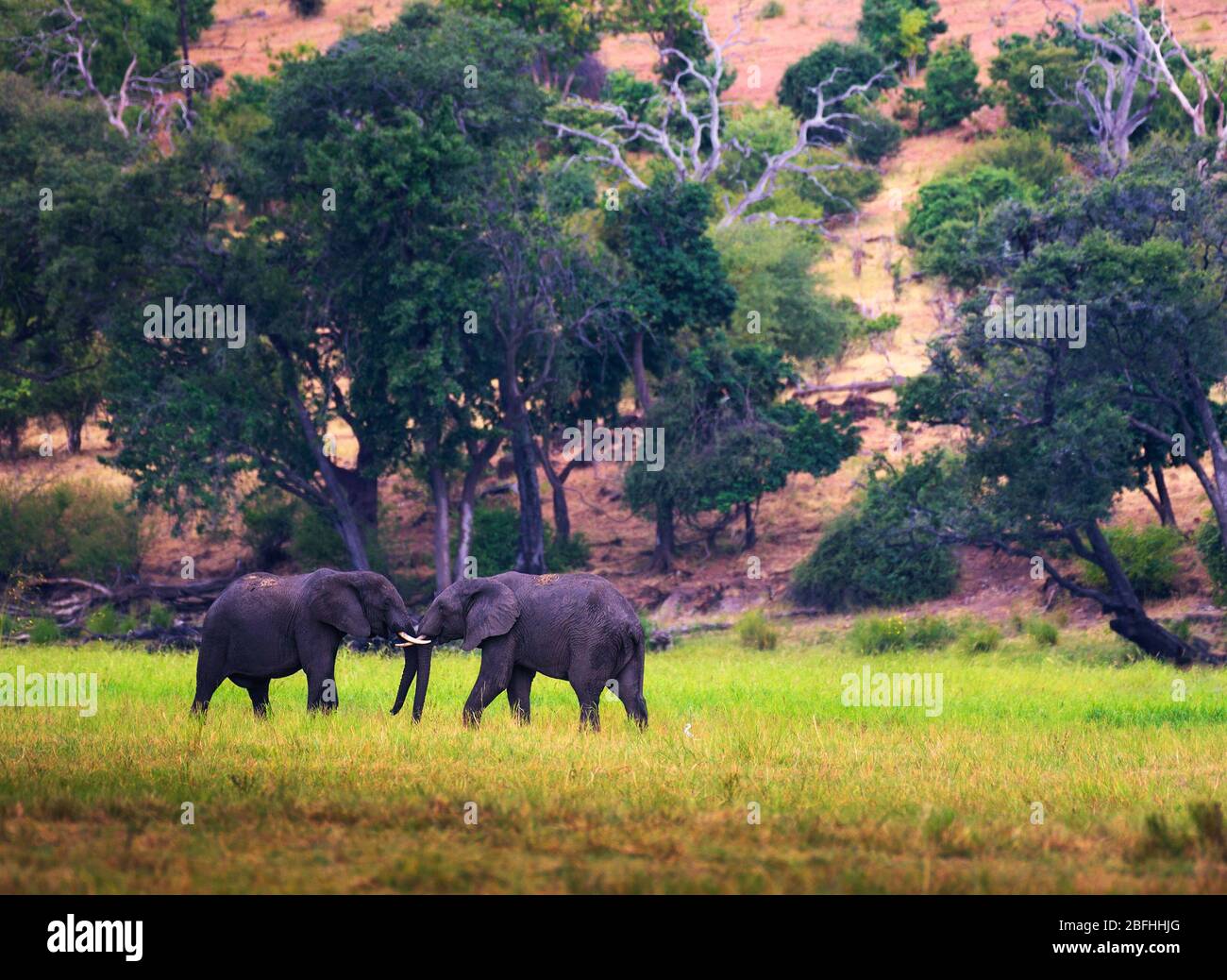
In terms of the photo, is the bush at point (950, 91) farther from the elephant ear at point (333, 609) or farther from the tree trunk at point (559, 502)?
the elephant ear at point (333, 609)

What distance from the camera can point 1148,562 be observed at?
33062 millimetres

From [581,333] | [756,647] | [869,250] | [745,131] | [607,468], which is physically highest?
[745,131]

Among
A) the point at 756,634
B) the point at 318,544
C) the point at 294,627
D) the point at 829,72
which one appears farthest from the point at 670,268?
Answer: the point at 829,72

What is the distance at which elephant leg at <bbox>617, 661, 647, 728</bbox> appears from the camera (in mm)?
17188

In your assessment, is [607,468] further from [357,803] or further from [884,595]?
[357,803]

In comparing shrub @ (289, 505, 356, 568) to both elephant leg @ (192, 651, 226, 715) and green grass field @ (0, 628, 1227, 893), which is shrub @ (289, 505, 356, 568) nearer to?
Result: green grass field @ (0, 628, 1227, 893)

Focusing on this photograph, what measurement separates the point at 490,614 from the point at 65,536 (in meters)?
25.2

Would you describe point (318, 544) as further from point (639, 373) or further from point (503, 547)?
point (639, 373)

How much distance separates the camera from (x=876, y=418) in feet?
145

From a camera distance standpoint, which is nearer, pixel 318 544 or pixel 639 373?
pixel 318 544

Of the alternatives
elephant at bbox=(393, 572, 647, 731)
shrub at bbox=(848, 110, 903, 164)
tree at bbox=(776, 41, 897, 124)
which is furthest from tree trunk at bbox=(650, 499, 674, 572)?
tree at bbox=(776, 41, 897, 124)

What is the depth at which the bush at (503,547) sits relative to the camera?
130ft
